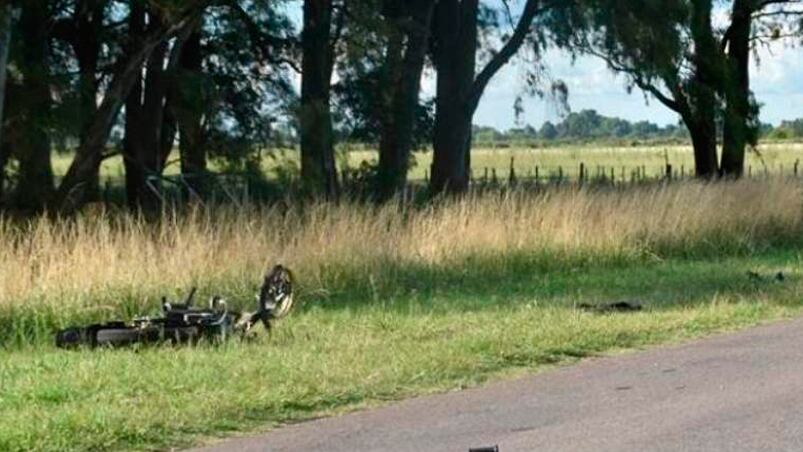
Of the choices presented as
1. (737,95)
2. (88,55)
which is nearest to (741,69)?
(737,95)

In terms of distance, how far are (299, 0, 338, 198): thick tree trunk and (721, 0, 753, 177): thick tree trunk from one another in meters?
11.1

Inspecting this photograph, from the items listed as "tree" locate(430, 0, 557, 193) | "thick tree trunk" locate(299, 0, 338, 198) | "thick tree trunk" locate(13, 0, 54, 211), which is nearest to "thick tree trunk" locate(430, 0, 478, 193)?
"tree" locate(430, 0, 557, 193)

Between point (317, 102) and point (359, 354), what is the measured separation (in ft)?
43.3

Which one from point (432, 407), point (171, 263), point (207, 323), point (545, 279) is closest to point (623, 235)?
point (545, 279)

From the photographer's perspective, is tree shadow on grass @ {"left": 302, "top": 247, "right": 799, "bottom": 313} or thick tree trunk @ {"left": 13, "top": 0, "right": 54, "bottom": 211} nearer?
tree shadow on grass @ {"left": 302, "top": 247, "right": 799, "bottom": 313}

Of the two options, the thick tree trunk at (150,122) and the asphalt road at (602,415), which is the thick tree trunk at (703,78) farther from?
the asphalt road at (602,415)

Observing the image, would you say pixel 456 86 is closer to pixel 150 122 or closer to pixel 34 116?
pixel 150 122

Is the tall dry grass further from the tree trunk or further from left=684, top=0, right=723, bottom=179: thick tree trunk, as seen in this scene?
left=684, top=0, right=723, bottom=179: thick tree trunk

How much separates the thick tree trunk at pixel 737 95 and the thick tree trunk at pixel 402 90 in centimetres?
814

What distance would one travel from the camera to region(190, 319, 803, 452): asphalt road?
7812 mm

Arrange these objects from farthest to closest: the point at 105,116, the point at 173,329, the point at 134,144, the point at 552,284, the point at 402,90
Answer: the point at 402,90
the point at 134,144
the point at 105,116
the point at 552,284
the point at 173,329

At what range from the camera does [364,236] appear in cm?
1638

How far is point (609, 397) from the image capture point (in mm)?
9156

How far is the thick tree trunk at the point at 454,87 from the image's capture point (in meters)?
28.4
